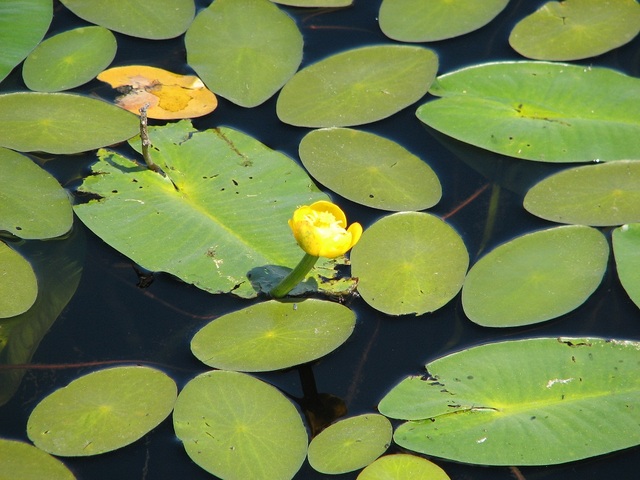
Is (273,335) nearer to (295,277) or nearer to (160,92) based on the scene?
(295,277)

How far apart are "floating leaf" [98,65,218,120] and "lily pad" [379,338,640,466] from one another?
4.84 feet

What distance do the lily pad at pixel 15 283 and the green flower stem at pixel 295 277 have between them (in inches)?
32.0

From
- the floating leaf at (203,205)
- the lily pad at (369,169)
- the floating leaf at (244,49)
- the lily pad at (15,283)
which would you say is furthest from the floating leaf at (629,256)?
the lily pad at (15,283)

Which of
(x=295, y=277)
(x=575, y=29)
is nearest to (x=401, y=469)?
(x=295, y=277)

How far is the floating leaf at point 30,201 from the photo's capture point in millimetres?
2736

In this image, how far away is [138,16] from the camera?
352 cm

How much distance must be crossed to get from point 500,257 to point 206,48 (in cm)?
159

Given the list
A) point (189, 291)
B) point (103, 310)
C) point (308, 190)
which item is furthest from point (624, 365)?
point (103, 310)

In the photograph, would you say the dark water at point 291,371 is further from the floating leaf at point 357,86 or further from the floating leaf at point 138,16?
the floating leaf at point 138,16

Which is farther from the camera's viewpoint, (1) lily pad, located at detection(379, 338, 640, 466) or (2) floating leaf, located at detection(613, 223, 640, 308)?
(2) floating leaf, located at detection(613, 223, 640, 308)

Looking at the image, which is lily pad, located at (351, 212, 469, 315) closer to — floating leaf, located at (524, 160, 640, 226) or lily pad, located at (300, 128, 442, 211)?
lily pad, located at (300, 128, 442, 211)

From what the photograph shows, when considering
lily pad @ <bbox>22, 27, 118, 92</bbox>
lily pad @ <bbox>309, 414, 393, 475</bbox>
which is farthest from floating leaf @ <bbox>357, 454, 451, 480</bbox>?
lily pad @ <bbox>22, 27, 118, 92</bbox>

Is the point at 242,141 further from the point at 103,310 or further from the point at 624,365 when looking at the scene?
the point at 624,365

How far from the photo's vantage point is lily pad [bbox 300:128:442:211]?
116 inches
